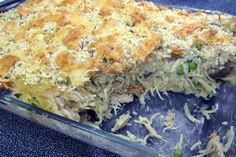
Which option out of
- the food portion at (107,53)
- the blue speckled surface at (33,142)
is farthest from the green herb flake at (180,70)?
the blue speckled surface at (33,142)

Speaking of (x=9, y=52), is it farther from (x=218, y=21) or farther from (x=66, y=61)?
(x=218, y=21)

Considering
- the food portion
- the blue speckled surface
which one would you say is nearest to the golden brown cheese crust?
→ the food portion

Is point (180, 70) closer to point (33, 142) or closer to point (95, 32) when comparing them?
point (95, 32)

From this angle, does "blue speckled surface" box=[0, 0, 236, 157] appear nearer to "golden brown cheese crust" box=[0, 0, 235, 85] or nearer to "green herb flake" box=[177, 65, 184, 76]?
"golden brown cheese crust" box=[0, 0, 235, 85]

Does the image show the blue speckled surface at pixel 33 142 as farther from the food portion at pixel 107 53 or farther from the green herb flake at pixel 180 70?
the green herb flake at pixel 180 70

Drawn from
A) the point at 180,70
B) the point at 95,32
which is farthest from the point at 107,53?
the point at 180,70

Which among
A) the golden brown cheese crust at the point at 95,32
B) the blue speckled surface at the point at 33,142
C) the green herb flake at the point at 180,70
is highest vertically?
the golden brown cheese crust at the point at 95,32
